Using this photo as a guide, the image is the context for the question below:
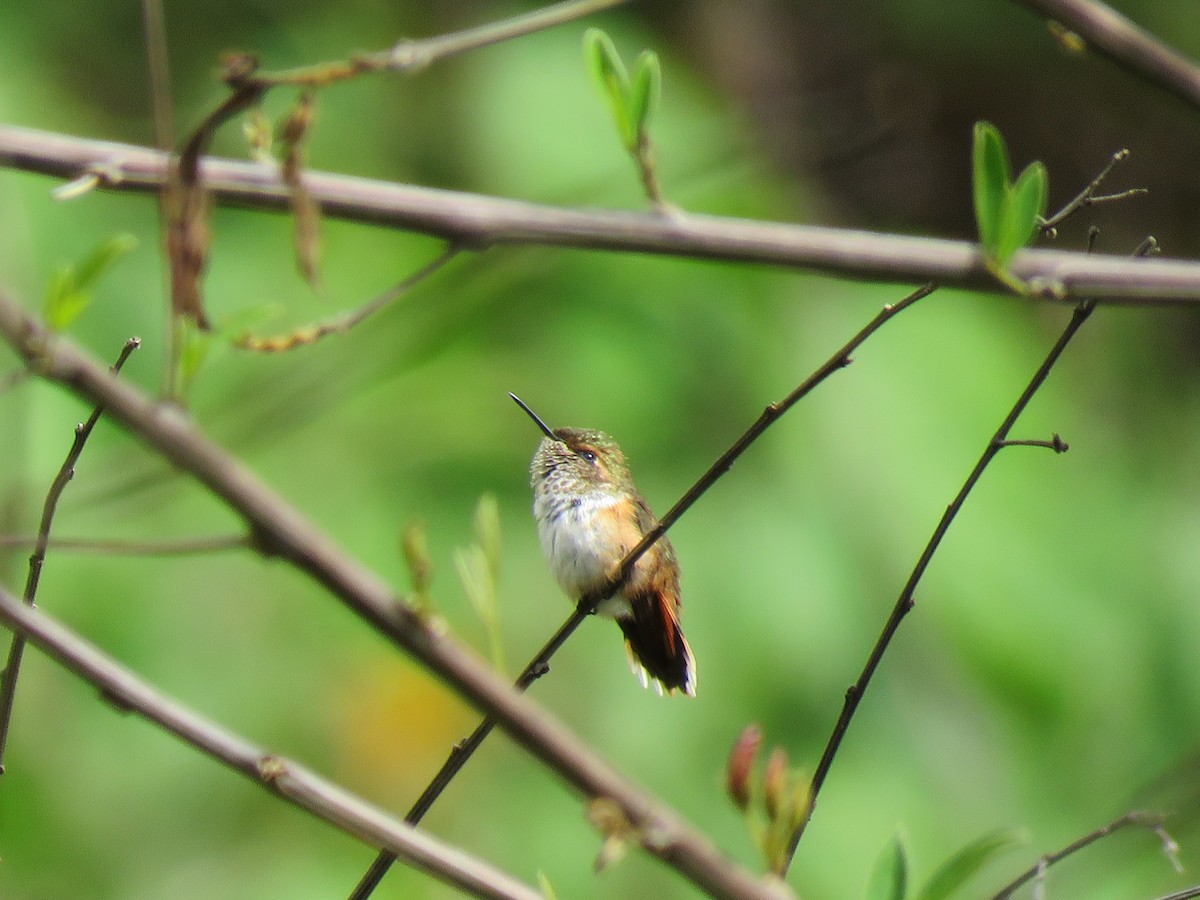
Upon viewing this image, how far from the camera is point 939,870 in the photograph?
3.64 feet

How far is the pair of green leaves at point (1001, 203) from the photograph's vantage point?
1.03 meters

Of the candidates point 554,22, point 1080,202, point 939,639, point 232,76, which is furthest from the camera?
point 939,639

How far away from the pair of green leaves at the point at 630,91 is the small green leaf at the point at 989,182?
0.90 ft

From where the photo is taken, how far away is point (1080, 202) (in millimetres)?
1454

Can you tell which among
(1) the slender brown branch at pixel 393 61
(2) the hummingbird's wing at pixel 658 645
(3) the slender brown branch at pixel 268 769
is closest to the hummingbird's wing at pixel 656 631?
(2) the hummingbird's wing at pixel 658 645

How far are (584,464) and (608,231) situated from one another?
190cm

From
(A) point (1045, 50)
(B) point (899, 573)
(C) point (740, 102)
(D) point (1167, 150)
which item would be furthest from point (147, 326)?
(D) point (1167, 150)

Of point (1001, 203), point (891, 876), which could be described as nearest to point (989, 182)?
point (1001, 203)

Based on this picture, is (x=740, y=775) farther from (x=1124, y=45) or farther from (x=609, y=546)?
(x=609, y=546)

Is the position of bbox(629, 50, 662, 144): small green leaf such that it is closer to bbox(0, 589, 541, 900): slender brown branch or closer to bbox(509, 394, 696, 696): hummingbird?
bbox(0, 589, 541, 900): slender brown branch

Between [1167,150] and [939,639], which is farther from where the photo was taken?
[1167,150]

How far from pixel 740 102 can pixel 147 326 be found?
2.50 metres

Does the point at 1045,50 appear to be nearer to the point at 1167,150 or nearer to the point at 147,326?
the point at 1167,150

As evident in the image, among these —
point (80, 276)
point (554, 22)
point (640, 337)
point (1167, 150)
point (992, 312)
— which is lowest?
point (80, 276)
